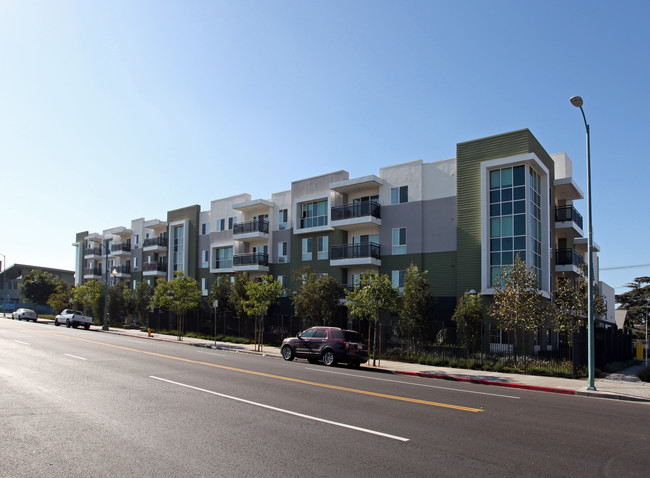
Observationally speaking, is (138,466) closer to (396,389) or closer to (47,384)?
(47,384)

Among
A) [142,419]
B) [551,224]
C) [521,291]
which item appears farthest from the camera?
[551,224]

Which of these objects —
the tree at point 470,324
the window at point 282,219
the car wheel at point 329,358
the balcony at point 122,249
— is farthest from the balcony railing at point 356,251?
the balcony at point 122,249

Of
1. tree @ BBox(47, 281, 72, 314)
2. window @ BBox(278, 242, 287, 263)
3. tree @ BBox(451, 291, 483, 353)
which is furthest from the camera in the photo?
tree @ BBox(47, 281, 72, 314)

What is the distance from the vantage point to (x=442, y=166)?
31156 mm

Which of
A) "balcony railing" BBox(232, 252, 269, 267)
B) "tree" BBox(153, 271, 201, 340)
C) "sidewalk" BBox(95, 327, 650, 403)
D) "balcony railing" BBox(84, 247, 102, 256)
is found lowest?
"sidewalk" BBox(95, 327, 650, 403)

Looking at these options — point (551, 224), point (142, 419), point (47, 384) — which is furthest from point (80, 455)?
point (551, 224)

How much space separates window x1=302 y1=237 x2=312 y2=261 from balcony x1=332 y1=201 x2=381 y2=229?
3903 mm

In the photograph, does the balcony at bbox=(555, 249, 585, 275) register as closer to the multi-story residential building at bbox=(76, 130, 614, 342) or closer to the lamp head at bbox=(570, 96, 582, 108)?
the multi-story residential building at bbox=(76, 130, 614, 342)

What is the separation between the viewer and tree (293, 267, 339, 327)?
2914 centimetres

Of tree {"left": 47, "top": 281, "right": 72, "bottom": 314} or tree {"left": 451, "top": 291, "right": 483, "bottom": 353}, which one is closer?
tree {"left": 451, "top": 291, "right": 483, "bottom": 353}

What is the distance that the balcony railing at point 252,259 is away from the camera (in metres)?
40.9

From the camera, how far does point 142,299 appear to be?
4809 cm

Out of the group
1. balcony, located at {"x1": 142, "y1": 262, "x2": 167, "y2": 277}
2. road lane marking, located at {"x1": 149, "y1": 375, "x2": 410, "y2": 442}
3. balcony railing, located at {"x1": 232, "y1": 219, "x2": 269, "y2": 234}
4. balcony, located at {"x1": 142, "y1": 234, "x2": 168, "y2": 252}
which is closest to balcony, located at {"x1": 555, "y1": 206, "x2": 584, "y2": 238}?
balcony railing, located at {"x1": 232, "y1": 219, "x2": 269, "y2": 234}

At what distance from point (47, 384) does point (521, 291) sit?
17228 mm
